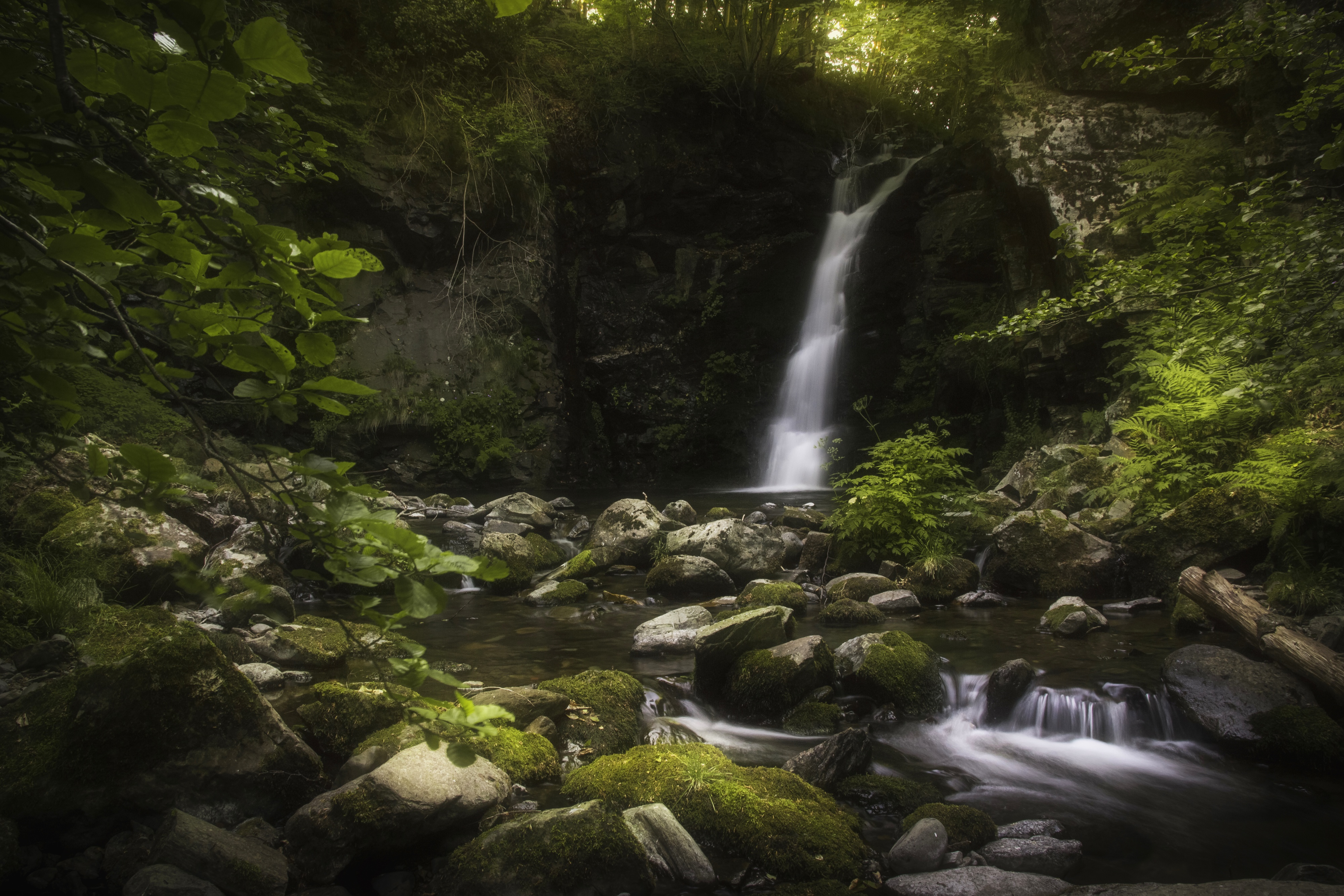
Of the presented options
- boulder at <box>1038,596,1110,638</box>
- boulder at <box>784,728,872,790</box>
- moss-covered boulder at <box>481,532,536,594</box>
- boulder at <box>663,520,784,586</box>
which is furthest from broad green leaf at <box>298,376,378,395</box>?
boulder at <box>663,520,784,586</box>

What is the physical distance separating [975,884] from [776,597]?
4393 mm

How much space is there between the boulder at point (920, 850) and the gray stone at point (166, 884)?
2844 mm

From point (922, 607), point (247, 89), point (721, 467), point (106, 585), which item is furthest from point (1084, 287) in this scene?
point (721, 467)

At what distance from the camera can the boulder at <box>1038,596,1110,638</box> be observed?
6121 mm

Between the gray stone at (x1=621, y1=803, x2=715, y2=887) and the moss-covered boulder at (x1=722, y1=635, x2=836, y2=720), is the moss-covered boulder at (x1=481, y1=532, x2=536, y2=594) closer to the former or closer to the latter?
the moss-covered boulder at (x1=722, y1=635, x2=836, y2=720)

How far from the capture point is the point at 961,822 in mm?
3438

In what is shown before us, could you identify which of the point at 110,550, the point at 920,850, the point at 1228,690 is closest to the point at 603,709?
the point at 920,850

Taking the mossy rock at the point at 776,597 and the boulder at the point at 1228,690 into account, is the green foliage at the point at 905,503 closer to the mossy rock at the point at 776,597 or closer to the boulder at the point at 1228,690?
the mossy rock at the point at 776,597

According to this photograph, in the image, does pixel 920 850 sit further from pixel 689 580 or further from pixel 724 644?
pixel 689 580

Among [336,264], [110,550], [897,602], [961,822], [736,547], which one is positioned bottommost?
[961,822]

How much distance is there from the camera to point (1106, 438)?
32.9 feet

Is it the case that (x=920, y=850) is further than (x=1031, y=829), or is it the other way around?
(x=1031, y=829)

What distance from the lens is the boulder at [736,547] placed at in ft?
28.1

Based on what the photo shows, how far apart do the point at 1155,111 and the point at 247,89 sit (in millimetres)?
13599
